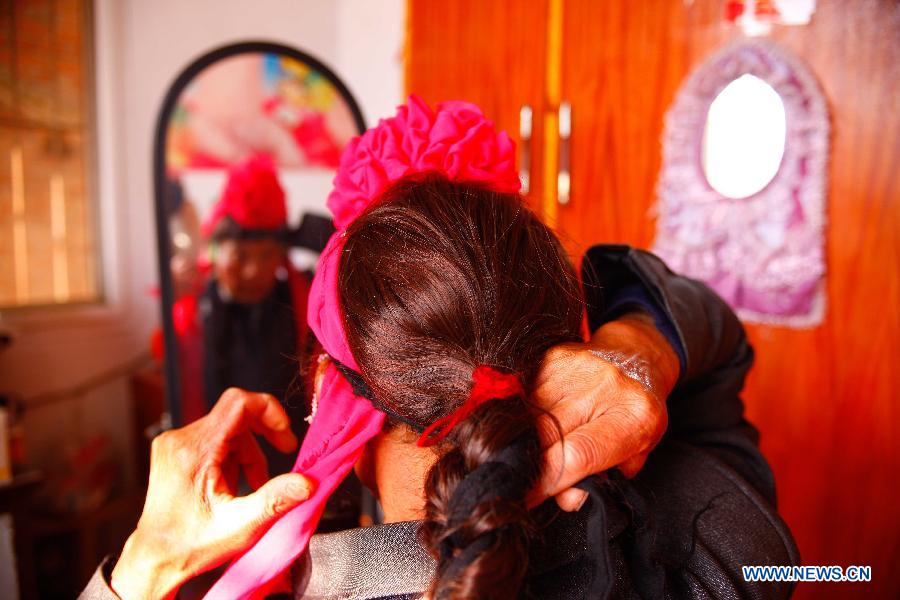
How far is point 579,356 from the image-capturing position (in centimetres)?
49

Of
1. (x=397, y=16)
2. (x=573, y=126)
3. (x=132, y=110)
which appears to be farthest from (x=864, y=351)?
(x=132, y=110)

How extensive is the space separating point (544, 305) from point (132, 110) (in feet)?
6.59

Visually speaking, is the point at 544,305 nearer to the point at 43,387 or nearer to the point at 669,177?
the point at 669,177

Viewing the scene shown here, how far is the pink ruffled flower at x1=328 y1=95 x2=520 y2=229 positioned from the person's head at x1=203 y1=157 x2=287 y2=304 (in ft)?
2.62

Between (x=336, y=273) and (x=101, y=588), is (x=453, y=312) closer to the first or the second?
(x=336, y=273)

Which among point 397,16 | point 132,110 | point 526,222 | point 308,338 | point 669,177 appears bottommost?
point 308,338

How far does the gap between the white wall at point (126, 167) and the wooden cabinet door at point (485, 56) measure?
1.22ft

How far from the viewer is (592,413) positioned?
47 centimetres

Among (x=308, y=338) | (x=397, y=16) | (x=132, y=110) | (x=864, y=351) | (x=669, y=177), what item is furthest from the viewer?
(x=132, y=110)

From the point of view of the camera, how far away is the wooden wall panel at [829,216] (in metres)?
1.02

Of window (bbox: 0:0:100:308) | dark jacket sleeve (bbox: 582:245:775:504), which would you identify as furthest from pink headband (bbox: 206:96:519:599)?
window (bbox: 0:0:100:308)

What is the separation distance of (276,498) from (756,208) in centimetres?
104

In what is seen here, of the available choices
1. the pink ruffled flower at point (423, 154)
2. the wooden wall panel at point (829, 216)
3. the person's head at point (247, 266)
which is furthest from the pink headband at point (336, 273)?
the person's head at point (247, 266)

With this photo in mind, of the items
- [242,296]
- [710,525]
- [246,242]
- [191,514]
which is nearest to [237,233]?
[246,242]
